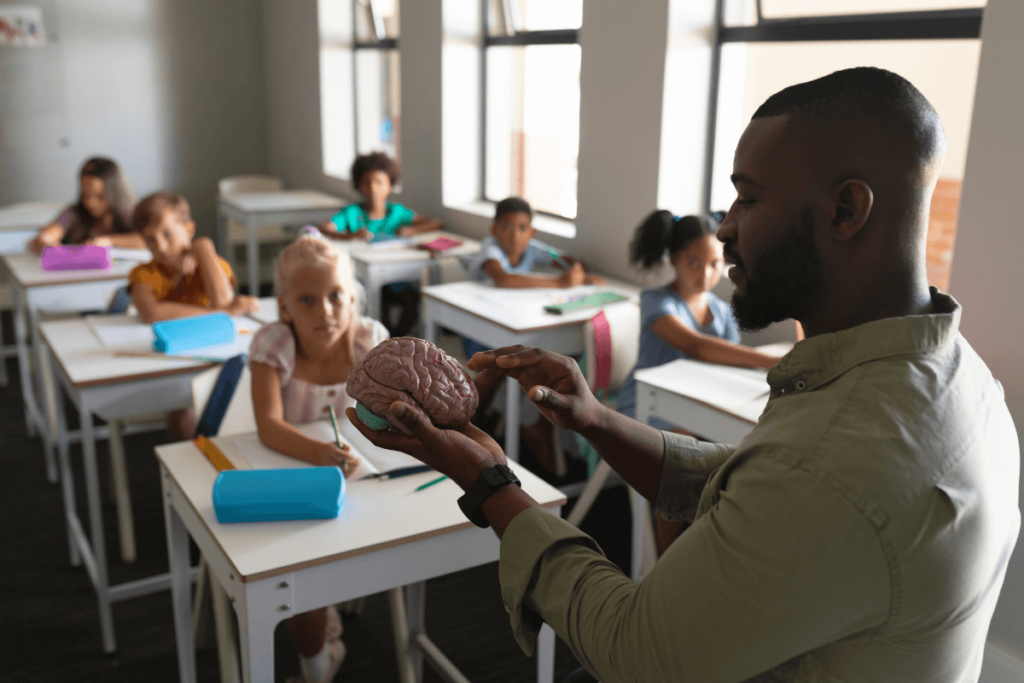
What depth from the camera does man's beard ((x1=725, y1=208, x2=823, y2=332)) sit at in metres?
0.81

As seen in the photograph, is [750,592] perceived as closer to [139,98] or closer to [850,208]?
[850,208]

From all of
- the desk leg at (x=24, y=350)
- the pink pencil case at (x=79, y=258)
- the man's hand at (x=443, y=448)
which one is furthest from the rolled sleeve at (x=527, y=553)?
the desk leg at (x=24, y=350)

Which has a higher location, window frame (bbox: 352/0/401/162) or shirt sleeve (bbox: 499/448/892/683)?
window frame (bbox: 352/0/401/162)

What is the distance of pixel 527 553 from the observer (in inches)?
34.4

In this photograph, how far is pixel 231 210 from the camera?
5602 millimetres

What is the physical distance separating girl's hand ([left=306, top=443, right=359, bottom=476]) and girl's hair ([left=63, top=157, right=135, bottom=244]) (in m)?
3.01

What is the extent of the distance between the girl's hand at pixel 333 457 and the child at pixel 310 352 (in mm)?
167

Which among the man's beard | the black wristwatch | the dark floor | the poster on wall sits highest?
the poster on wall

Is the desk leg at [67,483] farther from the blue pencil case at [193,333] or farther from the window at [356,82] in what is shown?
the window at [356,82]

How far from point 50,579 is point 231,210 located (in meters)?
3.33

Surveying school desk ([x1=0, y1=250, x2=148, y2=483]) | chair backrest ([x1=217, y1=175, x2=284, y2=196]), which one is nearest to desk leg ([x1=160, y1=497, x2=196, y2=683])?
school desk ([x1=0, y1=250, x2=148, y2=483])

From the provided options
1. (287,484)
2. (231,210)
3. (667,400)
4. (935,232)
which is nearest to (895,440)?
(287,484)

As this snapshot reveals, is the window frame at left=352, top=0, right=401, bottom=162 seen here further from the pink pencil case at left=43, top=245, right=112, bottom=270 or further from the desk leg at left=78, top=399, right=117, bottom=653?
the desk leg at left=78, top=399, right=117, bottom=653

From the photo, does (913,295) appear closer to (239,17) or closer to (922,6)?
(922,6)
